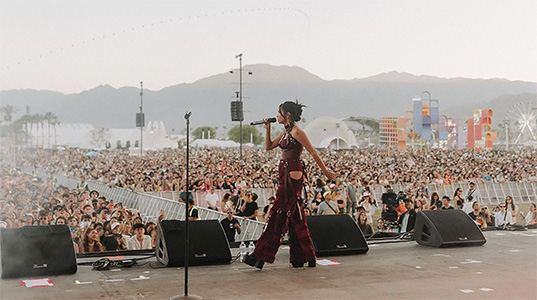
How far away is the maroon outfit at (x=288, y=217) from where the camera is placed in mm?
5059

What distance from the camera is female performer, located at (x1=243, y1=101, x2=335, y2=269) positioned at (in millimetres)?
5051

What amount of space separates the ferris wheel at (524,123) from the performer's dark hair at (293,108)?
91.5 feet

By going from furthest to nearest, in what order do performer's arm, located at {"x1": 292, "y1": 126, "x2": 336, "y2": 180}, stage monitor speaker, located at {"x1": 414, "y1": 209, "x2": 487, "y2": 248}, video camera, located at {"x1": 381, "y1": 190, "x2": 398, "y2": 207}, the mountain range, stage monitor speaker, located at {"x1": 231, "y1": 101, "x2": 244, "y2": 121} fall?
the mountain range → stage monitor speaker, located at {"x1": 231, "y1": 101, "x2": 244, "y2": 121} → video camera, located at {"x1": 381, "y1": 190, "x2": 398, "y2": 207} → stage monitor speaker, located at {"x1": 414, "y1": 209, "x2": 487, "y2": 248} → performer's arm, located at {"x1": 292, "y1": 126, "x2": 336, "y2": 180}

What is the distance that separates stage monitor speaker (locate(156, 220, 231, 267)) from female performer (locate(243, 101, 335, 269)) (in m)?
0.33

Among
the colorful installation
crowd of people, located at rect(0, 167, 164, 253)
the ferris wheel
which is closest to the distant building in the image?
the colorful installation

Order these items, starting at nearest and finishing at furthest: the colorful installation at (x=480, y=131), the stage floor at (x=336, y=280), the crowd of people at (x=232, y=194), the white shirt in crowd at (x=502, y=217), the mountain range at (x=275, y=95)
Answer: the stage floor at (x=336, y=280), the crowd of people at (x=232, y=194), the white shirt in crowd at (x=502, y=217), the mountain range at (x=275, y=95), the colorful installation at (x=480, y=131)

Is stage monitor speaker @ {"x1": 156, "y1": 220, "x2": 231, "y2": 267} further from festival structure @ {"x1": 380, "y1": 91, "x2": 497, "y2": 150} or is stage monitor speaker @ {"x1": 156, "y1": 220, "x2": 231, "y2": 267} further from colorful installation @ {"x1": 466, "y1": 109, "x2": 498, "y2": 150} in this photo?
colorful installation @ {"x1": 466, "y1": 109, "x2": 498, "y2": 150}

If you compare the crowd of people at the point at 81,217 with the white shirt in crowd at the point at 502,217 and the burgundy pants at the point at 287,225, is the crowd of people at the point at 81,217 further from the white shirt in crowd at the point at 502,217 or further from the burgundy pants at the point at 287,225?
the white shirt in crowd at the point at 502,217

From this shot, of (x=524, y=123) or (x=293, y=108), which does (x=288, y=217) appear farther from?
(x=524, y=123)

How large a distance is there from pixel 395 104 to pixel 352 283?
18.3 m

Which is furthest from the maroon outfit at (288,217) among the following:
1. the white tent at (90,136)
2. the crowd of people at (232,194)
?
the white tent at (90,136)

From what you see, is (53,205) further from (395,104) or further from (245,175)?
(395,104)

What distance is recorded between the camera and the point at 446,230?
6238 mm

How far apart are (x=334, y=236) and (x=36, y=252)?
103 inches
